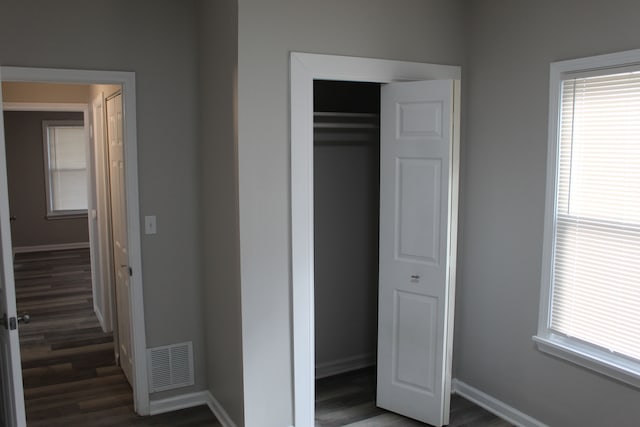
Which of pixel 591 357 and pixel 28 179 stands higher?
pixel 28 179

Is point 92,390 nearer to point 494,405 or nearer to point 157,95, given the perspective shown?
point 157,95

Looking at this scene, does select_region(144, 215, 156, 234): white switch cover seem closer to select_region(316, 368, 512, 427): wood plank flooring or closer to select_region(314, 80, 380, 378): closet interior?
select_region(314, 80, 380, 378): closet interior

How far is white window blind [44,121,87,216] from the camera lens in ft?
29.6

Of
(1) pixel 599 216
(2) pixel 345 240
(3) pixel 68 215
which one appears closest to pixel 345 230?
(2) pixel 345 240

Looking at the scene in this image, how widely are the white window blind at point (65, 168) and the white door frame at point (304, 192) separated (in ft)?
24.0

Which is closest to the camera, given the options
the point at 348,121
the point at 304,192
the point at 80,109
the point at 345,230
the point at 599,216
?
the point at 599,216

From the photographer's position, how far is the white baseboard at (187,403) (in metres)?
3.46

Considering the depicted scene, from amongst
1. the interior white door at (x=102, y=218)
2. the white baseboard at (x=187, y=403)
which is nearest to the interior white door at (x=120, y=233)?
the interior white door at (x=102, y=218)

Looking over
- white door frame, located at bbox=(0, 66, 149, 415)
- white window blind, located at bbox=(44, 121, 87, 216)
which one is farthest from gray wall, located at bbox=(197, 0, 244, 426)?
white window blind, located at bbox=(44, 121, 87, 216)

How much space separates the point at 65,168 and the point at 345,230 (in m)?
6.86

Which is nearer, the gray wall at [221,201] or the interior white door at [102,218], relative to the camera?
the gray wall at [221,201]

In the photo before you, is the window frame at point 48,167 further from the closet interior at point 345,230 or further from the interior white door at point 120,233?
the closet interior at point 345,230

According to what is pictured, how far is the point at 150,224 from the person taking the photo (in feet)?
11.2

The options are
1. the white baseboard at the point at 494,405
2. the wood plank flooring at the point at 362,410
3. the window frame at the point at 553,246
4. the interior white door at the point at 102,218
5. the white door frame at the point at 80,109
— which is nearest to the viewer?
the window frame at the point at 553,246
